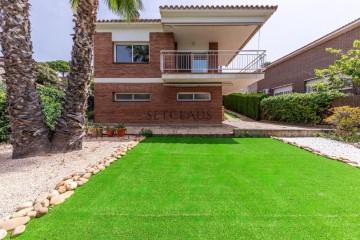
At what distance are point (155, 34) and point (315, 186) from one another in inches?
485

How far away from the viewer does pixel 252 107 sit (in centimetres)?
1927

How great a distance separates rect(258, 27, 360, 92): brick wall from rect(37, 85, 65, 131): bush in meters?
18.0

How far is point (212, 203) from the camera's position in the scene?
327cm

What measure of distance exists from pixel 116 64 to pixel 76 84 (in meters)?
7.97

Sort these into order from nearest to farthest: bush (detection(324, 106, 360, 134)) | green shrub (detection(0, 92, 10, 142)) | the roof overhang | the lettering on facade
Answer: green shrub (detection(0, 92, 10, 142)) < bush (detection(324, 106, 360, 134)) < the roof overhang < the lettering on facade

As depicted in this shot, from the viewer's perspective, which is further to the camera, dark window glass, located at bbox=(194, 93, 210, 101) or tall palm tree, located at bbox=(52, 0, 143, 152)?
dark window glass, located at bbox=(194, 93, 210, 101)

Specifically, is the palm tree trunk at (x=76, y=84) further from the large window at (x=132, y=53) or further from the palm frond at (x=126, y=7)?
the large window at (x=132, y=53)

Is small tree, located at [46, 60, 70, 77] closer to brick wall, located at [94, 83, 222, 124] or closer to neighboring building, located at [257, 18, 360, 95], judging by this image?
brick wall, located at [94, 83, 222, 124]

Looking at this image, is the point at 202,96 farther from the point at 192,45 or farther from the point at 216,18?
the point at 216,18

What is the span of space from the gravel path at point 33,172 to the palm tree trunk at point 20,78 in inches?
23.4

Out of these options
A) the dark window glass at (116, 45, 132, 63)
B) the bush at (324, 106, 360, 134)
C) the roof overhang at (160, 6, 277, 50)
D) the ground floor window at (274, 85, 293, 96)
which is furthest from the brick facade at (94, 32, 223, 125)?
the ground floor window at (274, 85, 293, 96)

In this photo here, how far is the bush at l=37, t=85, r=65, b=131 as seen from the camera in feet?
31.1

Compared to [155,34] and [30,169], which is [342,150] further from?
[155,34]

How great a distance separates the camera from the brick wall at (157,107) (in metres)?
14.1
